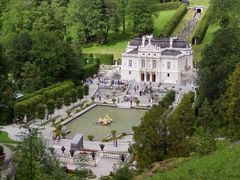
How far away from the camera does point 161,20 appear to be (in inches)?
3642

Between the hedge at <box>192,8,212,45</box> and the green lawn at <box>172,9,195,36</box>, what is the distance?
2.84m

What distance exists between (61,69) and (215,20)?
2786 cm

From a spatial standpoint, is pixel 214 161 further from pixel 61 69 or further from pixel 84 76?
pixel 84 76

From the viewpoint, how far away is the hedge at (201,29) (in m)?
79.8

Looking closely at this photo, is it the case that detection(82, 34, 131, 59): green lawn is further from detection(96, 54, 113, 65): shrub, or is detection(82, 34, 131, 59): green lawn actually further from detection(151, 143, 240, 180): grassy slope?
detection(151, 143, 240, 180): grassy slope

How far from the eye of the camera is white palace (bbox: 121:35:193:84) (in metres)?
67.7

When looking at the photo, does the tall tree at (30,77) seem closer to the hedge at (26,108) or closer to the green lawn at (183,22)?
the hedge at (26,108)

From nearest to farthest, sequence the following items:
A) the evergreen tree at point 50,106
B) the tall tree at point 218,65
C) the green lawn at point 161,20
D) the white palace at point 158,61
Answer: the tall tree at point 218,65, the evergreen tree at point 50,106, the white palace at point 158,61, the green lawn at point 161,20

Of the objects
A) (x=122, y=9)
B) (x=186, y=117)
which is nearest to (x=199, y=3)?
(x=122, y=9)

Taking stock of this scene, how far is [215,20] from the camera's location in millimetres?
81062

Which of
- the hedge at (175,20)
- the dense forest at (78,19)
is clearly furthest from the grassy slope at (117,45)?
the hedge at (175,20)

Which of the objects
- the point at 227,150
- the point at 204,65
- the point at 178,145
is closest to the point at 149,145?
the point at 178,145

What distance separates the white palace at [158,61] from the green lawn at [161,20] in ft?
54.9

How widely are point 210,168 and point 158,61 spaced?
45.8 m
